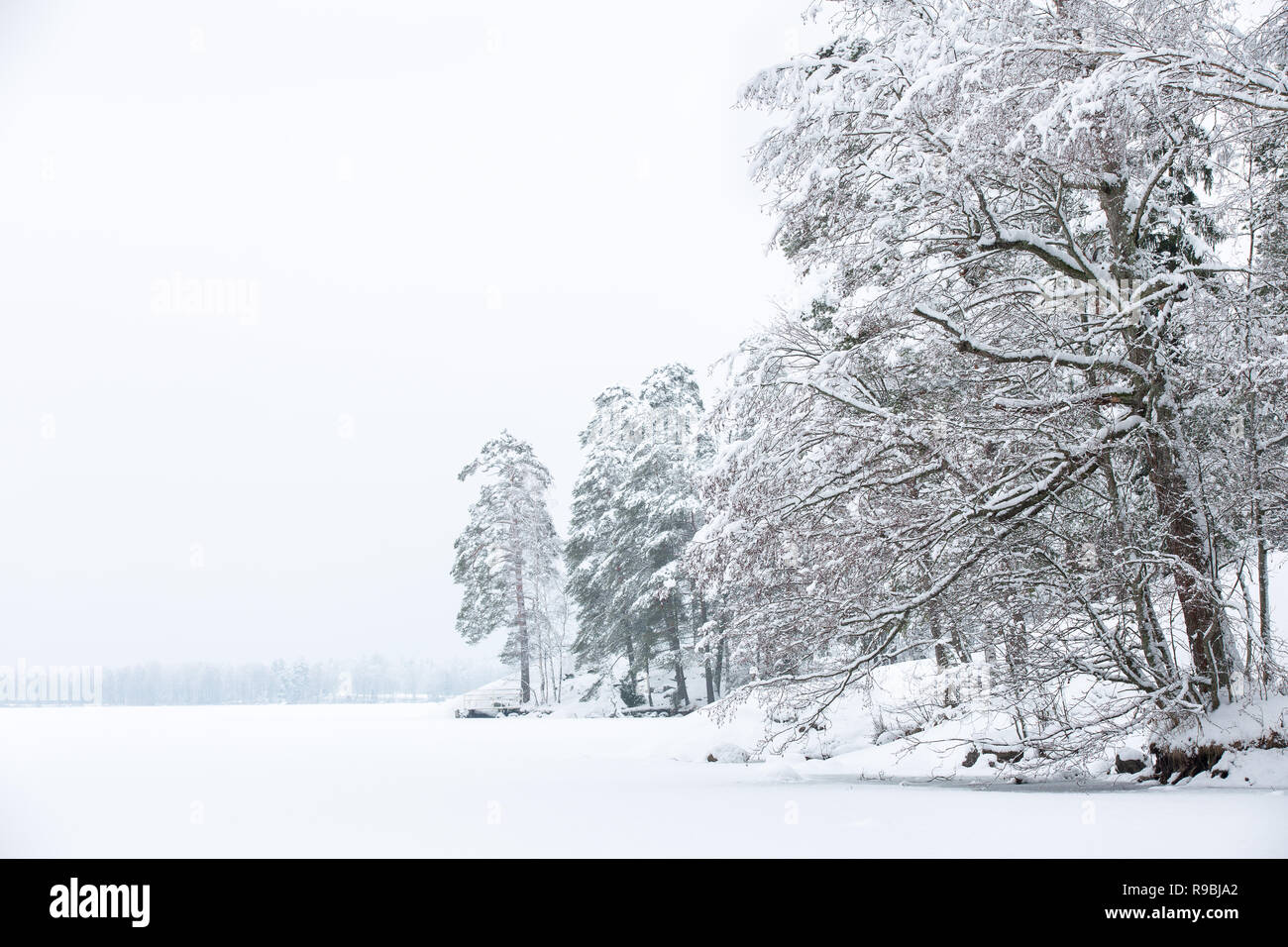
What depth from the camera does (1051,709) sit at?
9734mm

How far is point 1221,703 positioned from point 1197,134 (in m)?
5.70

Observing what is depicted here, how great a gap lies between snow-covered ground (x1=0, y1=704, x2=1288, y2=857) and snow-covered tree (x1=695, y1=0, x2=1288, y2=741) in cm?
181

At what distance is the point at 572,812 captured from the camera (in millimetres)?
7672

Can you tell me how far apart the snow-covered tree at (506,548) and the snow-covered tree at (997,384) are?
30920 millimetres

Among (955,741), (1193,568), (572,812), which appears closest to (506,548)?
(955,741)

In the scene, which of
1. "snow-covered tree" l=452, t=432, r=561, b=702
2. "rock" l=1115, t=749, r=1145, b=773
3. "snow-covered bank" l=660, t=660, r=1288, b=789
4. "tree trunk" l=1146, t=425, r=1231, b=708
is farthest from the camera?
"snow-covered tree" l=452, t=432, r=561, b=702

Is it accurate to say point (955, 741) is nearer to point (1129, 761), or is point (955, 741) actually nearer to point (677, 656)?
Result: point (1129, 761)

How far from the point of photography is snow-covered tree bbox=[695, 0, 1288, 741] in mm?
8531

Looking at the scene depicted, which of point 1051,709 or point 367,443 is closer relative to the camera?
point 1051,709

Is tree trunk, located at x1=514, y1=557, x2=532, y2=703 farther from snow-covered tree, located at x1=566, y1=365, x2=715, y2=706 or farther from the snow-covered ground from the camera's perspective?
the snow-covered ground

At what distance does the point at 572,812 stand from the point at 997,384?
21.6 feet

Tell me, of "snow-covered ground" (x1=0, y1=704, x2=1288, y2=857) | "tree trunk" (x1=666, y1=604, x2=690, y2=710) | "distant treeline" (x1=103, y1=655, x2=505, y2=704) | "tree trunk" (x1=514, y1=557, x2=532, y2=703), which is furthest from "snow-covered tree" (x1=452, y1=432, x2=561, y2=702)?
"distant treeline" (x1=103, y1=655, x2=505, y2=704)
